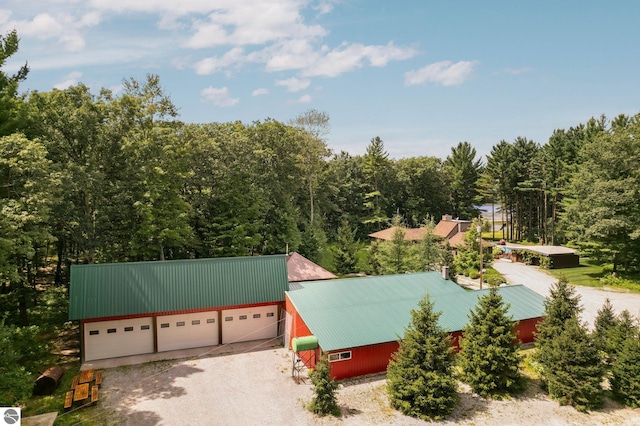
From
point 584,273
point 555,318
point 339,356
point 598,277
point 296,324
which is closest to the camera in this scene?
point 339,356

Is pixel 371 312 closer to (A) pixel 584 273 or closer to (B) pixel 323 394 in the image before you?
(B) pixel 323 394

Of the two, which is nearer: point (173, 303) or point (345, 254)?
point (173, 303)

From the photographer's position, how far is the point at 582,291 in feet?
116

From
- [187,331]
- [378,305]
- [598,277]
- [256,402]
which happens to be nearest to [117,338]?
[187,331]

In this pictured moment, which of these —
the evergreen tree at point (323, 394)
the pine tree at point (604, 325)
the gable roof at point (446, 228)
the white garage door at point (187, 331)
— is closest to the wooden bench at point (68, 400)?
the white garage door at point (187, 331)

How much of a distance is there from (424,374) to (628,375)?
953 centimetres

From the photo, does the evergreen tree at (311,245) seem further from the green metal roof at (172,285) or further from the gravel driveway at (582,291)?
the gravel driveway at (582,291)

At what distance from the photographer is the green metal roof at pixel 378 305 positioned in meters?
19.4

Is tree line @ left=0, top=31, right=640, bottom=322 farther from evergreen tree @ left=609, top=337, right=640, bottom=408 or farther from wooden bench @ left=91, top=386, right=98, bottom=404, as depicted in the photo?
evergreen tree @ left=609, top=337, right=640, bottom=408

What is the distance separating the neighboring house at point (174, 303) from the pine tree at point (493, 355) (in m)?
10.9

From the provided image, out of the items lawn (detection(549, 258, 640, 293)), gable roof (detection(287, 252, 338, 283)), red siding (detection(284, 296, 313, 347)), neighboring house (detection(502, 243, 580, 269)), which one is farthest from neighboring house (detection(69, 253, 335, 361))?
neighboring house (detection(502, 243, 580, 269))

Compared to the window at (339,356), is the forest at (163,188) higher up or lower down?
higher up

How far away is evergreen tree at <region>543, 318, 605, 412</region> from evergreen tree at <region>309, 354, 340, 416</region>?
32.8 ft

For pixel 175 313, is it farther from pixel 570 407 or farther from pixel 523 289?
pixel 523 289
